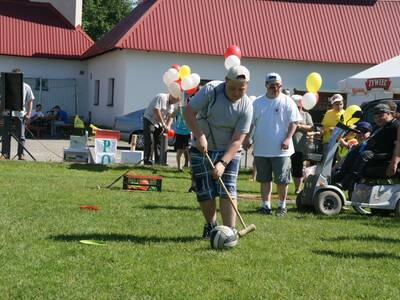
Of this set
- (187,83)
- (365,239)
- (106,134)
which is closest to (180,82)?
(187,83)

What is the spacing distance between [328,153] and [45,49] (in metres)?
A: 27.8

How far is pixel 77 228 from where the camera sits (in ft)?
24.6

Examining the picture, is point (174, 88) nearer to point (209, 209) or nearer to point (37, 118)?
point (209, 209)

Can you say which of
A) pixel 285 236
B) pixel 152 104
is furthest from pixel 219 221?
pixel 152 104

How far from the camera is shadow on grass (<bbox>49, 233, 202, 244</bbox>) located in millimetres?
6918

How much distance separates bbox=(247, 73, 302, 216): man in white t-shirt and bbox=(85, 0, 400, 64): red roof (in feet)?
65.5

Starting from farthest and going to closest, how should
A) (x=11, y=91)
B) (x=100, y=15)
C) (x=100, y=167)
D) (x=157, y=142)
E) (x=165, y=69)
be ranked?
1. (x=100, y=15)
2. (x=165, y=69)
3. (x=157, y=142)
4. (x=11, y=91)
5. (x=100, y=167)

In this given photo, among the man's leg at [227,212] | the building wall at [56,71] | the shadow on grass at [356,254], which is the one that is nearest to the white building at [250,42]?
the building wall at [56,71]

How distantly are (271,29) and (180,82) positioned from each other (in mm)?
17816

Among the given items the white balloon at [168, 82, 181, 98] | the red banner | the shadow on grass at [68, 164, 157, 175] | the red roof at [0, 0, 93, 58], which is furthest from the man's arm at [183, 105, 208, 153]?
the red roof at [0, 0, 93, 58]

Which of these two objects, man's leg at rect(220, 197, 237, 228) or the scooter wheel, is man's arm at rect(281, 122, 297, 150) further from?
man's leg at rect(220, 197, 237, 228)

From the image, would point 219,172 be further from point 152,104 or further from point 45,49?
point 45,49

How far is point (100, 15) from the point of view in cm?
5638

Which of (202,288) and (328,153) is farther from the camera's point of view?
(328,153)
